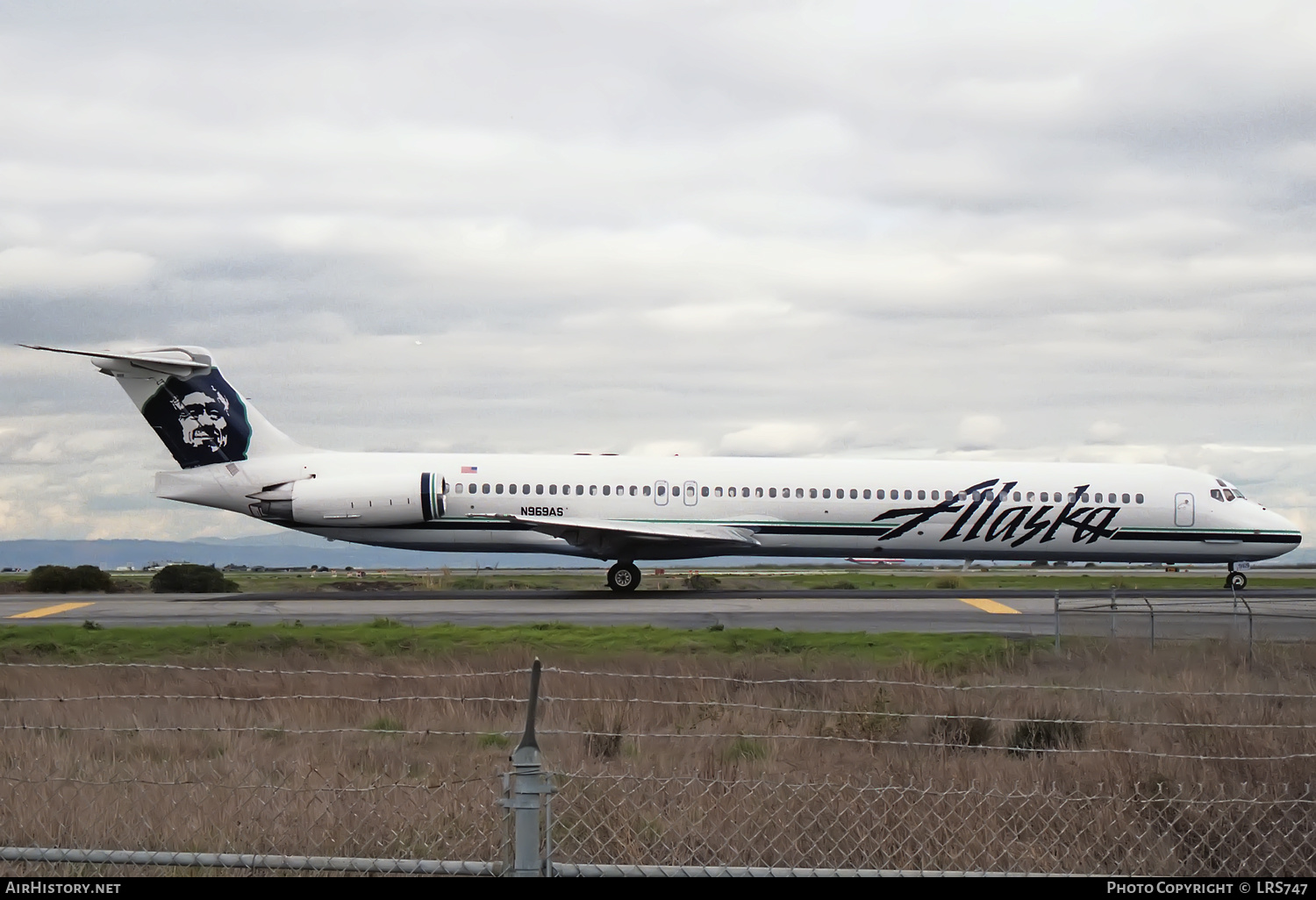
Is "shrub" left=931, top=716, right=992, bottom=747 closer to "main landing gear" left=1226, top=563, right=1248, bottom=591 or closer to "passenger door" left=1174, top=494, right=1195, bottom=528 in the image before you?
"passenger door" left=1174, top=494, right=1195, bottom=528

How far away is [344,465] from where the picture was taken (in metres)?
31.3

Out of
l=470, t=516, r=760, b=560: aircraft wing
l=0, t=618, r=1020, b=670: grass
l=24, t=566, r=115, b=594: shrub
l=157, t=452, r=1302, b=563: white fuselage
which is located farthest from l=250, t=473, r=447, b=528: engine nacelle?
l=24, t=566, r=115, b=594: shrub

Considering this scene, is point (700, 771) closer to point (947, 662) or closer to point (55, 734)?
point (55, 734)

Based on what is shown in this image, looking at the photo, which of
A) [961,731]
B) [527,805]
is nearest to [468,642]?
[961,731]

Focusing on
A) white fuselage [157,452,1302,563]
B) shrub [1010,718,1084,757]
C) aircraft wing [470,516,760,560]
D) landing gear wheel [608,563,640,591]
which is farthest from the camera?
landing gear wheel [608,563,640,591]

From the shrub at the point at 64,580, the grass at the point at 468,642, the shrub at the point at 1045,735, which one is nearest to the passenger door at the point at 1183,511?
the grass at the point at 468,642

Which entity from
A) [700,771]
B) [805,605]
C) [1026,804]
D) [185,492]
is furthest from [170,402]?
[1026,804]

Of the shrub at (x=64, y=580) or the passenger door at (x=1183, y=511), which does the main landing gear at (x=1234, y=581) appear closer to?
the passenger door at (x=1183, y=511)

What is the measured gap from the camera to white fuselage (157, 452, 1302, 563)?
30406 mm

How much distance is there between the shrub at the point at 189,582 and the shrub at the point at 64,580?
142 centimetres

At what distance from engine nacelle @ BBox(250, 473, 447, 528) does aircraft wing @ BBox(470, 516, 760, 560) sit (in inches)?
52.7

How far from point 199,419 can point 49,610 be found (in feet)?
19.9

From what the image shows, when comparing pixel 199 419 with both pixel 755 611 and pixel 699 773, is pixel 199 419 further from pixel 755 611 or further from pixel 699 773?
pixel 699 773

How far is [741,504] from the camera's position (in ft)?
101
